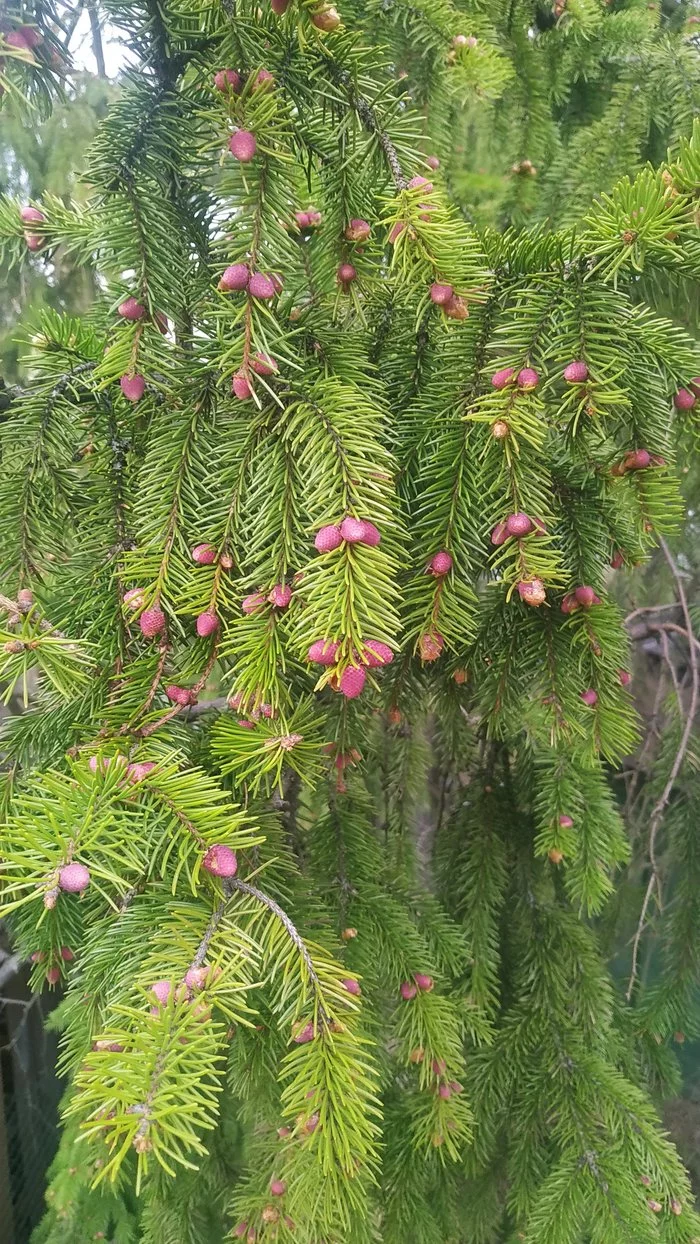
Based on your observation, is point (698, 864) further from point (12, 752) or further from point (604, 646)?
point (12, 752)

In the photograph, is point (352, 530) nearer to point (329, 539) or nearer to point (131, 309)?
point (329, 539)

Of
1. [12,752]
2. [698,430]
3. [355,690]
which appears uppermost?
[698,430]

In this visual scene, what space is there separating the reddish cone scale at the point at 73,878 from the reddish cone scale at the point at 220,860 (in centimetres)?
7

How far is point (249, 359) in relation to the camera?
1.42 feet

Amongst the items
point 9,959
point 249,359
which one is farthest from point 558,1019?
point 9,959

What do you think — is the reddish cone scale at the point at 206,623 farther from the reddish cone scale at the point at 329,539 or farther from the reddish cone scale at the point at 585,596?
the reddish cone scale at the point at 585,596

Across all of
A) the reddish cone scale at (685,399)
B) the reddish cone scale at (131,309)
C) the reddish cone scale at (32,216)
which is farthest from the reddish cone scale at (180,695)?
the reddish cone scale at (32,216)

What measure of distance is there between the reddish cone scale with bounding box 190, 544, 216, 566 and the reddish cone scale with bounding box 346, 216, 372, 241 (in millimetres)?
248

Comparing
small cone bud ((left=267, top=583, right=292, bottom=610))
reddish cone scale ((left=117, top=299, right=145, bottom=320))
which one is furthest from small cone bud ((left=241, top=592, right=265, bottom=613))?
reddish cone scale ((left=117, top=299, right=145, bottom=320))

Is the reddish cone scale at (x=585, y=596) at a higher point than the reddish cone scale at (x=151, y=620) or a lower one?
lower

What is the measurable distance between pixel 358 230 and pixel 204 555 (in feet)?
0.85

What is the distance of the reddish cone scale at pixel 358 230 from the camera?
1.65 feet

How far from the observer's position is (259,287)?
16.8 inches

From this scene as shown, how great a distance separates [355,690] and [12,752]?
13.6 inches
